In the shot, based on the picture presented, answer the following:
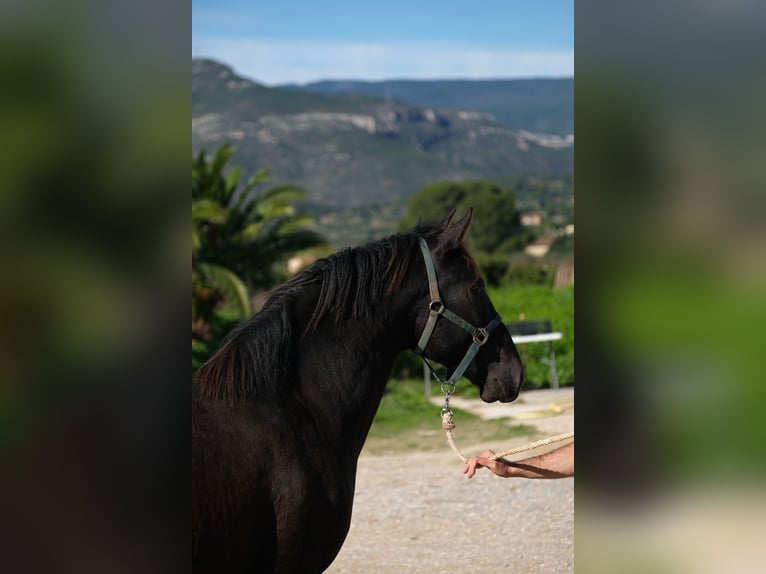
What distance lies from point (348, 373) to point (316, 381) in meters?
0.12

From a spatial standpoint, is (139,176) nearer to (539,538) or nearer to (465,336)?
(465,336)

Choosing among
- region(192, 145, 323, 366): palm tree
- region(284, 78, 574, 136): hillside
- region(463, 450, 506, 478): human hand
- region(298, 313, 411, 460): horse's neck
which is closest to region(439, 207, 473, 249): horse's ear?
region(298, 313, 411, 460): horse's neck

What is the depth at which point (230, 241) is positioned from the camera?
15.0 m

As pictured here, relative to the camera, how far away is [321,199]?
8338cm

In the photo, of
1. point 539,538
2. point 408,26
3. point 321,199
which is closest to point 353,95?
point 408,26

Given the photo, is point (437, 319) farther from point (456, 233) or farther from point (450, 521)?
point (450, 521)

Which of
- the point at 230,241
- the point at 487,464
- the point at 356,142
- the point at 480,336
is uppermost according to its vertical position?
the point at 356,142

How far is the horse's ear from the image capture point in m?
3.08

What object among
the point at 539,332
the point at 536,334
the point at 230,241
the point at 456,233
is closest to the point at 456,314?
the point at 456,233

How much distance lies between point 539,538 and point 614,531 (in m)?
5.62

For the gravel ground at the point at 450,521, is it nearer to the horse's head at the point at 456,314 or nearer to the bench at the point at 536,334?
the horse's head at the point at 456,314

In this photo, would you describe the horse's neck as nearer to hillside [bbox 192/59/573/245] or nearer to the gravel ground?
the gravel ground

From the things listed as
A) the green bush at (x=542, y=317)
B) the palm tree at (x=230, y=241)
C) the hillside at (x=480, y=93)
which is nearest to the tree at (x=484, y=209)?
the green bush at (x=542, y=317)

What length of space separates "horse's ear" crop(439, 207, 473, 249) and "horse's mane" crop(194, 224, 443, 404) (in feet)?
0.29
